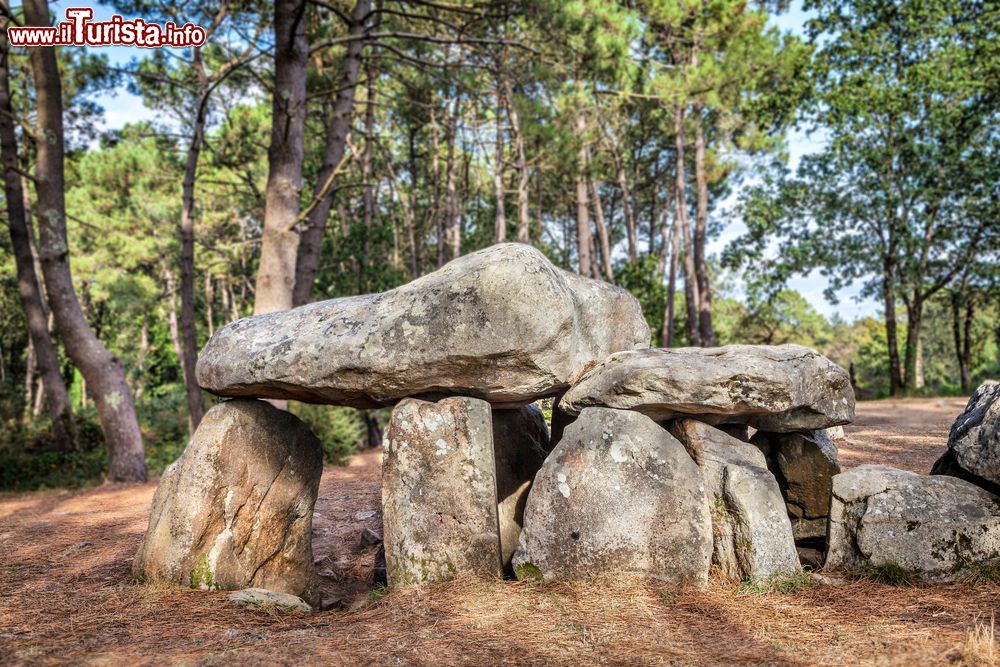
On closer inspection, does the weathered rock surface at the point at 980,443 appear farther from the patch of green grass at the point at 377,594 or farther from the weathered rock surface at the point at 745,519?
the patch of green grass at the point at 377,594

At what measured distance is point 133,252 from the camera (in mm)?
25484

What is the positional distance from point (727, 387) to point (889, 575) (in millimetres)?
1482

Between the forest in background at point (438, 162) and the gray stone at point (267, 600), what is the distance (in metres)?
4.36

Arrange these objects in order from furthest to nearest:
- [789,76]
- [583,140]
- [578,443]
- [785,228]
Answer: [785,228], [789,76], [583,140], [578,443]

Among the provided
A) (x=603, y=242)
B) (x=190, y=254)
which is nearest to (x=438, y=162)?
(x=603, y=242)

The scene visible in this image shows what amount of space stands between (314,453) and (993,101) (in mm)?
19897

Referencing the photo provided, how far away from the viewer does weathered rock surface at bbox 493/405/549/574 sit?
5.16 metres

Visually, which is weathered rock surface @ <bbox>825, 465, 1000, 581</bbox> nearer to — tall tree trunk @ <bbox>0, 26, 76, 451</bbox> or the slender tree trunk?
tall tree trunk @ <bbox>0, 26, 76, 451</bbox>

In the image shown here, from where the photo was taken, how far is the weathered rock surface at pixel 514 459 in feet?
16.9

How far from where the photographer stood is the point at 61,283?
9.37 meters

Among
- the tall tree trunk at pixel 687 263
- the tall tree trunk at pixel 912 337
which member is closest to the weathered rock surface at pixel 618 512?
the tall tree trunk at pixel 687 263

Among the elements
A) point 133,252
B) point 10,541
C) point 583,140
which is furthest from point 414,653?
point 133,252

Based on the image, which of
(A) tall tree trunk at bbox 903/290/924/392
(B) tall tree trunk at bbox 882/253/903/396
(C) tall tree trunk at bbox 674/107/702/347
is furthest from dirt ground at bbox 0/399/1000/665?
(A) tall tree trunk at bbox 903/290/924/392

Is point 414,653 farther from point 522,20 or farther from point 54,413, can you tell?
point 54,413
